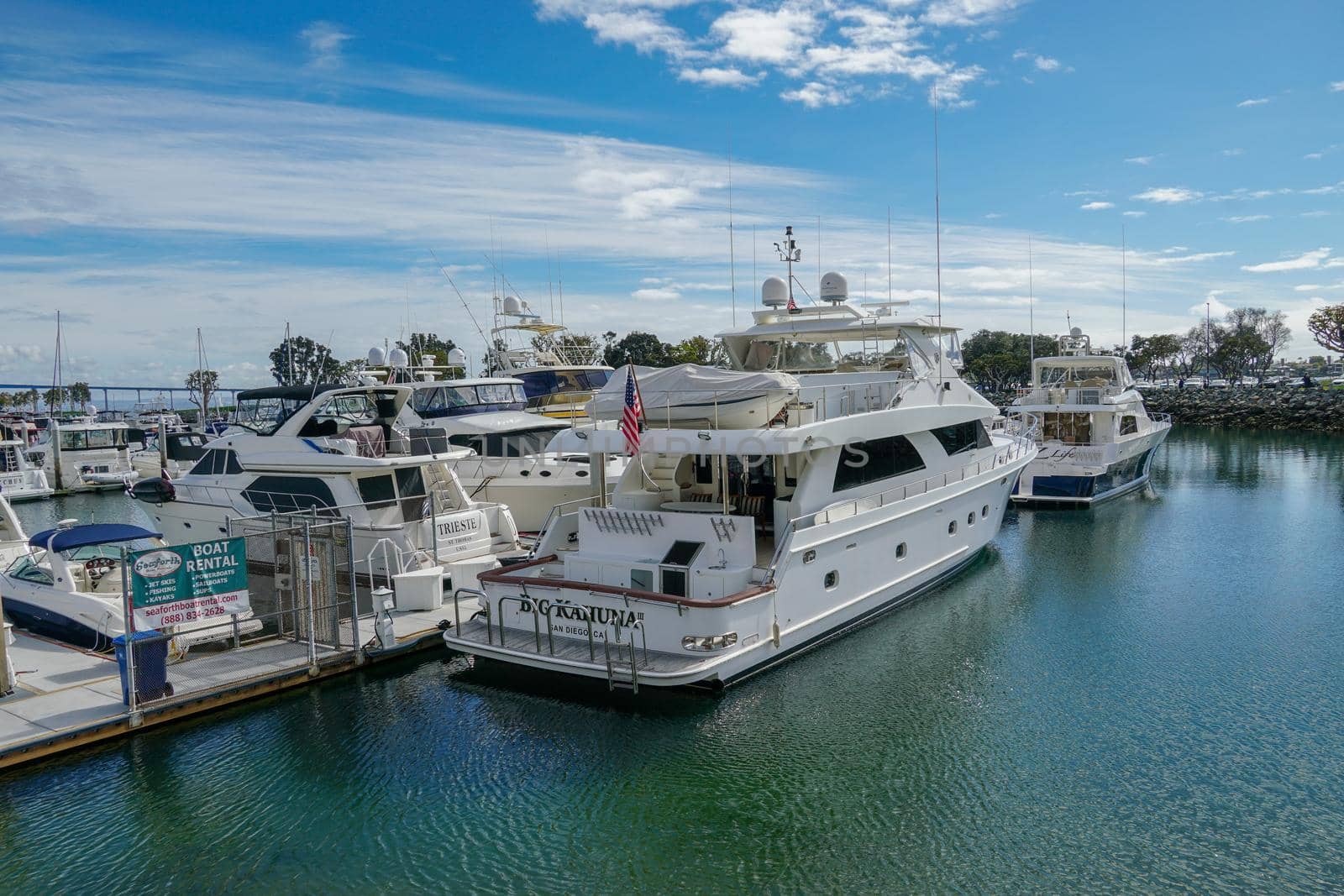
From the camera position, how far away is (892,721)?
35.8 ft

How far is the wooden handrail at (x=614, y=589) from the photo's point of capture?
36.0 ft

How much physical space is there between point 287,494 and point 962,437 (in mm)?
14280

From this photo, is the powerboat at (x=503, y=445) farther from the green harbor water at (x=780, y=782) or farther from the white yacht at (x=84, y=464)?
the white yacht at (x=84, y=464)

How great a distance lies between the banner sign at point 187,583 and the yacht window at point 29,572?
134 inches

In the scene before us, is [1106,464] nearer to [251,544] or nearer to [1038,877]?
[1038,877]

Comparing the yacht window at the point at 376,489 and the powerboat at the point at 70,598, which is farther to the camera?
the yacht window at the point at 376,489

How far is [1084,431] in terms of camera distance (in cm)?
3125

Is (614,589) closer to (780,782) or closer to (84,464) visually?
(780,782)

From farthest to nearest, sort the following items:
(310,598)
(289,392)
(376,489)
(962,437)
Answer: (289,392) → (962,437) → (376,489) → (310,598)

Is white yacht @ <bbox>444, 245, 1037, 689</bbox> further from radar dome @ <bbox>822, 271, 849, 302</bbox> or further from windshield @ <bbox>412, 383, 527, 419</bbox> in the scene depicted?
windshield @ <bbox>412, 383, 527, 419</bbox>

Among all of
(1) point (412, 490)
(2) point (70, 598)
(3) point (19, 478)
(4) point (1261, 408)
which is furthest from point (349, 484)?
(4) point (1261, 408)

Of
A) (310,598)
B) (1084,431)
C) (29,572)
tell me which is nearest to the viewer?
(310,598)

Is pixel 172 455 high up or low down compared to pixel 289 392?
down

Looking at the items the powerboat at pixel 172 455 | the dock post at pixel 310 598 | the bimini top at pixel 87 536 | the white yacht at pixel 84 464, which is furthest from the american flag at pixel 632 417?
the white yacht at pixel 84 464
